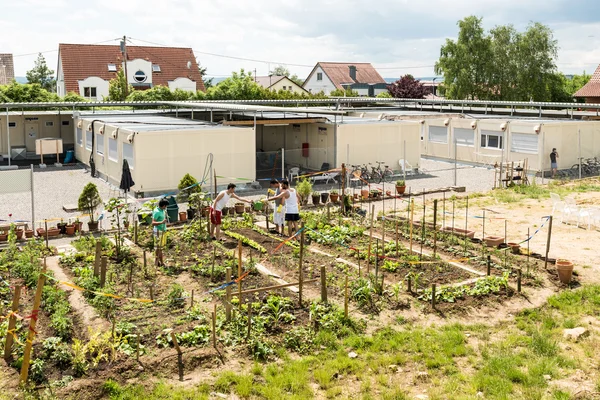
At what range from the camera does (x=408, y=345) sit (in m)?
9.22

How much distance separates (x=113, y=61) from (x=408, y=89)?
27.1 meters

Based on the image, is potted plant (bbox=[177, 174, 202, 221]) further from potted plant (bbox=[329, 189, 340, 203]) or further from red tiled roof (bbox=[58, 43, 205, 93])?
red tiled roof (bbox=[58, 43, 205, 93])

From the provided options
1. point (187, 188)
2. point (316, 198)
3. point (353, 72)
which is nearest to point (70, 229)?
point (187, 188)

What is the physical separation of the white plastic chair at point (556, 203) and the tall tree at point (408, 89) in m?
46.3

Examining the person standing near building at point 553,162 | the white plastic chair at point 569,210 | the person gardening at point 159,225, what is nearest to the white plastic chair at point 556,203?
the white plastic chair at point 569,210

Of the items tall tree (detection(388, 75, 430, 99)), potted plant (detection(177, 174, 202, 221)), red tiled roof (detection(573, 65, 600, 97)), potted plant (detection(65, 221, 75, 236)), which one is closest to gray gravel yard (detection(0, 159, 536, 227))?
potted plant (detection(177, 174, 202, 221))

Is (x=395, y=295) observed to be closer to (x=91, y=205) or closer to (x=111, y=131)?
(x=91, y=205)

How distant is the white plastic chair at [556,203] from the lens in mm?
17516

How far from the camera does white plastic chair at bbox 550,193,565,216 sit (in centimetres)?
1752

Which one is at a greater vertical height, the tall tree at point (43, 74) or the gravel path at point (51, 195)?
the tall tree at point (43, 74)

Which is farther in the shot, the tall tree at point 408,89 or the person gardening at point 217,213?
the tall tree at point 408,89

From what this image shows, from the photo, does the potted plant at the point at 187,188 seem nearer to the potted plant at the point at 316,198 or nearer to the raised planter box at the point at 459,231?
the potted plant at the point at 316,198

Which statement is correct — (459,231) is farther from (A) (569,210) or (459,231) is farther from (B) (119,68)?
(B) (119,68)

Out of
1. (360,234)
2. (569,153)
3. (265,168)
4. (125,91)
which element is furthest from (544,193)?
(125,91)
